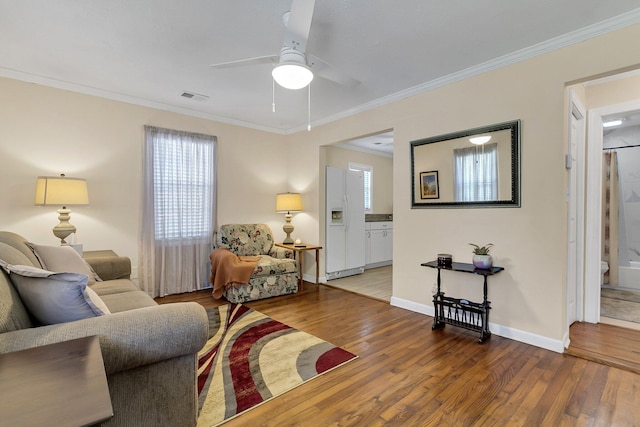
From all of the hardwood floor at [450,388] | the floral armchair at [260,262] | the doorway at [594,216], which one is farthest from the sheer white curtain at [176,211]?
the doorway at [594,216]

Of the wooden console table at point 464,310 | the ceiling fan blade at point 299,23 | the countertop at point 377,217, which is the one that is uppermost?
the ceiling fan blade at point 299,23

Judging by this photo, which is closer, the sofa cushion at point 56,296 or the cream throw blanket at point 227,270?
the sofa cushion at point 56,296

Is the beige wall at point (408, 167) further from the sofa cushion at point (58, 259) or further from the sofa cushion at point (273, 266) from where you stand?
the sofa cushion at point (58, 259)

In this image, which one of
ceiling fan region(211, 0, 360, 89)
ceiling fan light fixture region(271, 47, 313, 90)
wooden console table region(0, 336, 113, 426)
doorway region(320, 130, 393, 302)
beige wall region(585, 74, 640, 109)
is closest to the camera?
wooden console table region(0, 336, 113, 426)

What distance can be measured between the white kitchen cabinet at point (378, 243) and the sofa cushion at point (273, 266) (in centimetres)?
206

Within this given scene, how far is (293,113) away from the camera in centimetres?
434

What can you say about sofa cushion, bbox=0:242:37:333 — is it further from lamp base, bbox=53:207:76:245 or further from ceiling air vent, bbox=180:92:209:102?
ceiling air vent, bbox=180:92:209:102

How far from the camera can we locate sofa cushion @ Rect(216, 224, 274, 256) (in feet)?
14.2

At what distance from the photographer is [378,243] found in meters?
6.05

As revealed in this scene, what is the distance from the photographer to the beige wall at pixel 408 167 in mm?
2484

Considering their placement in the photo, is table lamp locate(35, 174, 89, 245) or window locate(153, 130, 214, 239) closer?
Result: table lamp locate(35, 174, 89, 245)

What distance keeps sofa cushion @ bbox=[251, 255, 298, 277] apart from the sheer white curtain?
0.97 metres

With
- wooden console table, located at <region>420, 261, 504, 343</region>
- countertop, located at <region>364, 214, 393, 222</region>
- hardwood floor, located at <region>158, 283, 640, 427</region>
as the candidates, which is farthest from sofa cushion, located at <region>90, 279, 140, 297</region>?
countertop, located at <region>364, 214, 393, 222</region>

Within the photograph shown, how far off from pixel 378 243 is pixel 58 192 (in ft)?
16.2
